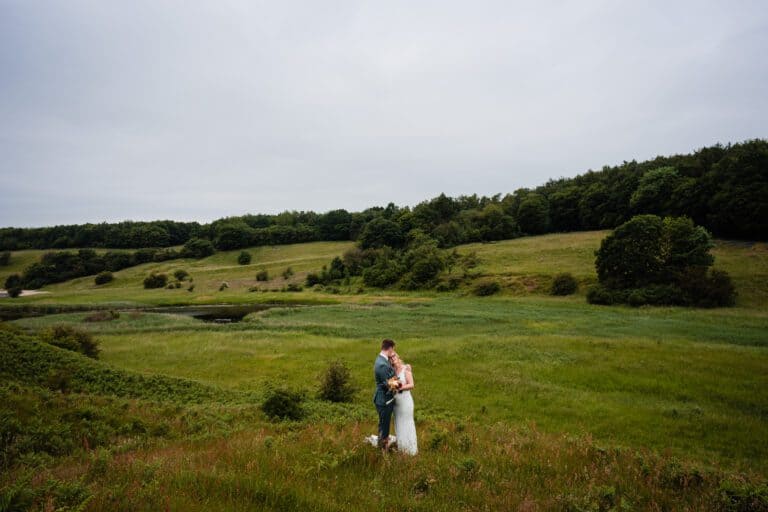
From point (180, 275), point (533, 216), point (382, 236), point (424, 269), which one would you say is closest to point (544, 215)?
point (533, 216)

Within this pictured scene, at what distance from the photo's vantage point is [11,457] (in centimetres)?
910

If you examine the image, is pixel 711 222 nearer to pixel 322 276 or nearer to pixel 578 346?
pixel 578 346

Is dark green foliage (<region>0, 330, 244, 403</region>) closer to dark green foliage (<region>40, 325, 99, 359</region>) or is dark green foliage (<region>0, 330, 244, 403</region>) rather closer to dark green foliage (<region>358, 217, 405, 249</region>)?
dark green foliage (<region>40, 325, 99, 359</region>)

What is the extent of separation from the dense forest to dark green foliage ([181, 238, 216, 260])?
16.6ft

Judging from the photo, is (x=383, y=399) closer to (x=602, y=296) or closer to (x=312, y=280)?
(x=602, y=296)

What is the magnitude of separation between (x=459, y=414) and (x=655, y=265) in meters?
47.8

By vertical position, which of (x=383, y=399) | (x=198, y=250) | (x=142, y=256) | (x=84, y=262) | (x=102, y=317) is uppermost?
(x=198, y=250)

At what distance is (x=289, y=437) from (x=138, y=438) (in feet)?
13.8

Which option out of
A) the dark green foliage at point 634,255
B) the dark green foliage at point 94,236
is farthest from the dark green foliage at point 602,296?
the dark green foliage at point 94,236

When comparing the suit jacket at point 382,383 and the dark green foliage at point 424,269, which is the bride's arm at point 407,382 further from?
the dark green foliage at point 424,269

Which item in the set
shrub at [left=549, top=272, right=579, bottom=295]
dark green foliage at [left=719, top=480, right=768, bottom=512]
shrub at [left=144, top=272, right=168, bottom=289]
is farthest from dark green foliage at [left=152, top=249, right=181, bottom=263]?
dark green foliage at [left=719, top=480, right=768, bottom=512]

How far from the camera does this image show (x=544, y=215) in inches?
4481

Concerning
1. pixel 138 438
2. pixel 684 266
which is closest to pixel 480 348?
pixel 138 438

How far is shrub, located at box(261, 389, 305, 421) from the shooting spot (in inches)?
598
